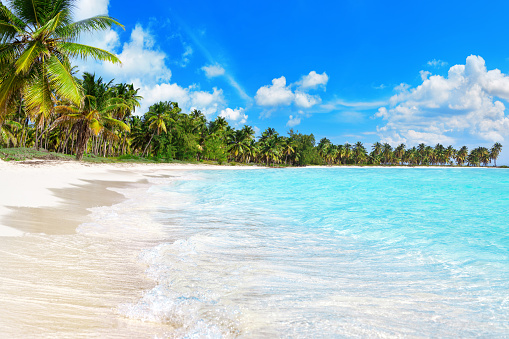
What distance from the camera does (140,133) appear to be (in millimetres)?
53062

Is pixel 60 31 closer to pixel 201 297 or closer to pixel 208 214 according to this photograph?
pixel 208 214

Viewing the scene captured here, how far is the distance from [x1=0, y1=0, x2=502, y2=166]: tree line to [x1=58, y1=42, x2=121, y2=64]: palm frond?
48mm

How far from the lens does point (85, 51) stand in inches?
534

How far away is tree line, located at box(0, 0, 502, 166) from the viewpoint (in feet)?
43.0

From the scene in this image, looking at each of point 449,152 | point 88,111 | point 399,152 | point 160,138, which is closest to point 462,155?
point 449,152

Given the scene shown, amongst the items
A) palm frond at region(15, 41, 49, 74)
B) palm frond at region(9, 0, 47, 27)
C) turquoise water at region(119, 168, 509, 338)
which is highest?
palm frond at region(9, 0, 47, 27)

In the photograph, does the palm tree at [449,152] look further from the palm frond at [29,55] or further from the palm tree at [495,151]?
the palm frond at [29,55]

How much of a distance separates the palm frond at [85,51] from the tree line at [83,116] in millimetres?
48

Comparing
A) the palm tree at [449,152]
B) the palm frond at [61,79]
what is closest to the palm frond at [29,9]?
the palm frond at [61,79]

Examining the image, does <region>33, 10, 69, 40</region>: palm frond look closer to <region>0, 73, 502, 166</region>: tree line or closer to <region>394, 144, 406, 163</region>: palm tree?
<region>0, 73, 502, 166</region>: tree line

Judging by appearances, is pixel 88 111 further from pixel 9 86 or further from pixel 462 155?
pixel 462 155

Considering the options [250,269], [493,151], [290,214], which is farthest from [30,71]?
[493,151]

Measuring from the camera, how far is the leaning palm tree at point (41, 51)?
1277 centimetres

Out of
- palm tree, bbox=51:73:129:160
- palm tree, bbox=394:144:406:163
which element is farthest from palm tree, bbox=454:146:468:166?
palm tree, bbox=51:73:129:160
